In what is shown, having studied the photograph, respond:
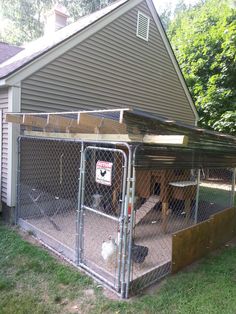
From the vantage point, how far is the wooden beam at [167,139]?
303 cm

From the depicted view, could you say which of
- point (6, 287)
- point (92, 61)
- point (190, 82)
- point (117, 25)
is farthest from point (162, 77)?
point (6, 287)

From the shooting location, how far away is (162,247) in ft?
16.3

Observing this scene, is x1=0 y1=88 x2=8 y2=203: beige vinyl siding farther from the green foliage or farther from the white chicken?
the green foliage

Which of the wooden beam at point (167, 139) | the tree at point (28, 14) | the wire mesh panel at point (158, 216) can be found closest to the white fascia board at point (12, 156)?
the wire mesh panel at point (158, 216)

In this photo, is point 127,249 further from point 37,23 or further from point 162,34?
point 37,23

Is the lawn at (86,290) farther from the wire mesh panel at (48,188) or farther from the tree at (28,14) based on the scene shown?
the tree at (28,14)

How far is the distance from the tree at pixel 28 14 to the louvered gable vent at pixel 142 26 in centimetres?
2064

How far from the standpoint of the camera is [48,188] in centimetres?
674

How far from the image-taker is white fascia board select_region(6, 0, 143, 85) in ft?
19.2

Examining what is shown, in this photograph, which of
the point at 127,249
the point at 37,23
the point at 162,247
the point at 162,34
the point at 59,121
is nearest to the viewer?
the point at 127,249

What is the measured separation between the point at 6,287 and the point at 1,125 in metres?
3.77

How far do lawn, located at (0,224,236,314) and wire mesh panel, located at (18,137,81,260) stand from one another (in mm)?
937

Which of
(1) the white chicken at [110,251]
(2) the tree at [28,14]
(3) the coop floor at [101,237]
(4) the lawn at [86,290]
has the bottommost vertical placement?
(4) the lawn at [86,290]

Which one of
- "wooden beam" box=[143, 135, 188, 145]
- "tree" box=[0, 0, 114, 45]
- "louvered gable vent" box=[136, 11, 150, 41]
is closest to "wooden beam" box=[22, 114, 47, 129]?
"wooden beam" box=[143, 135, 188, 145]
